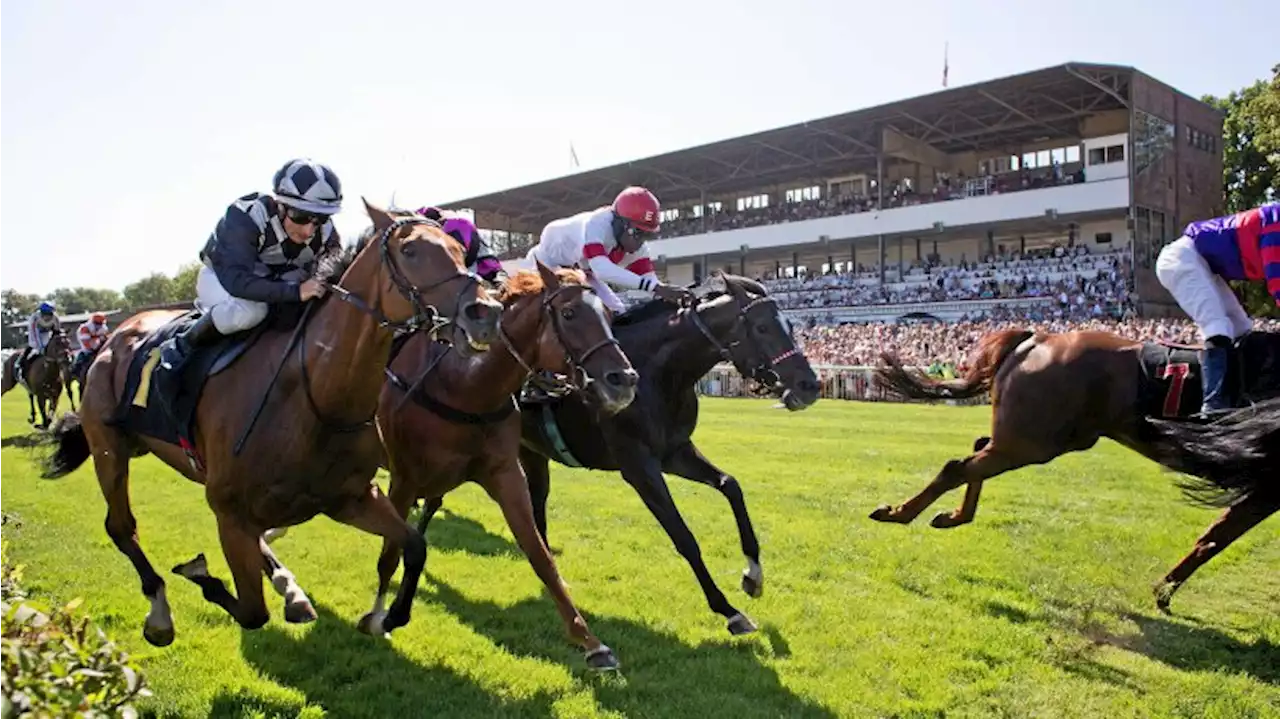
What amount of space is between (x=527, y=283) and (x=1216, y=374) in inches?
161

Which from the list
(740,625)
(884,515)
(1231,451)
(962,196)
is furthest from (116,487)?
(962,196)

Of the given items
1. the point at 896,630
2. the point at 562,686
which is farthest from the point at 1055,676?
the point at 562,686

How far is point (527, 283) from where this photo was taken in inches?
192

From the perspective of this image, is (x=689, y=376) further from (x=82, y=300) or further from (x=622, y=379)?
(x=82, y=300)

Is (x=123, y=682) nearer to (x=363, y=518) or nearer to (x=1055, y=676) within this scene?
(x=363, y=518)

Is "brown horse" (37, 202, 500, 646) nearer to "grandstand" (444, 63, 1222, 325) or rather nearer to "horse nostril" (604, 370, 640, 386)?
"horse nostril" (604, 370, 640, 386)

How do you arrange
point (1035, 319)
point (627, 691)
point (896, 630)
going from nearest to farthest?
point (627, 691) → point (896, 630) → point (1035, 319)

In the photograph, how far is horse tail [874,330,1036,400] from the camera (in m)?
6.59

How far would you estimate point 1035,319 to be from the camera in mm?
29312

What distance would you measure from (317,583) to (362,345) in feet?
8.65

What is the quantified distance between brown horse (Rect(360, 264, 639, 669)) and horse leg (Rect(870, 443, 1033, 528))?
282cm

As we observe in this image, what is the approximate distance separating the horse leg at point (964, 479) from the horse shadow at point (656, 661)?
6.28ft

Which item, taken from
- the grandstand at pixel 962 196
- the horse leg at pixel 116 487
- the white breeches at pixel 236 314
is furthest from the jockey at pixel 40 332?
the grandstand at pixel 962 196

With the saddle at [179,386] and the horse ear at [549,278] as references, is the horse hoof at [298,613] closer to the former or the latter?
the saddle at [179,386]
